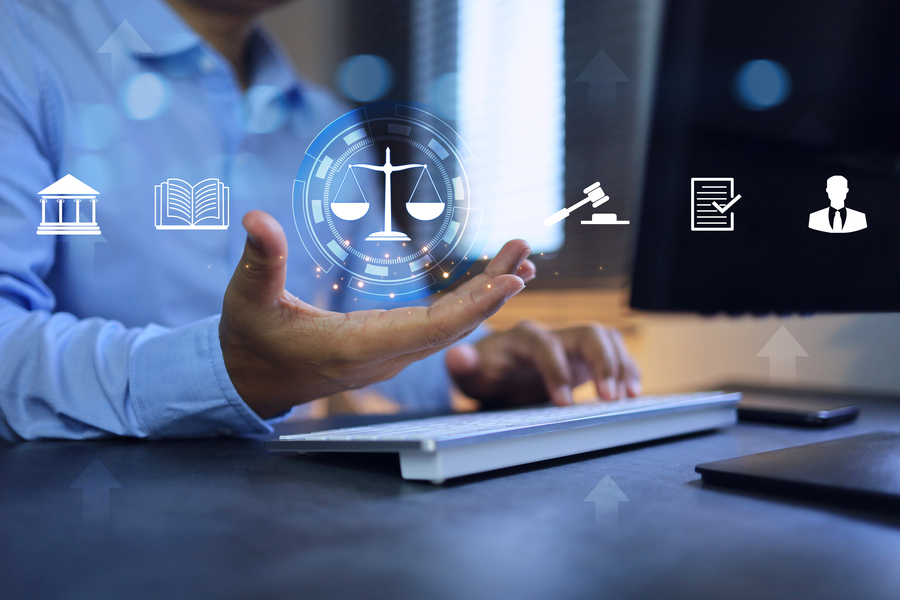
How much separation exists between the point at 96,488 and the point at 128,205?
28cm

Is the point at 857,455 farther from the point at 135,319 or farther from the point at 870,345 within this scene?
the point at 135,319

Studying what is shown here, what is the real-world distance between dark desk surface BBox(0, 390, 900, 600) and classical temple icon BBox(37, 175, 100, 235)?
0.23 m

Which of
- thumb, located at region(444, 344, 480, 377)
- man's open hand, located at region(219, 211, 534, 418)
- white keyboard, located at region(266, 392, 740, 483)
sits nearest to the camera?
white keyboard, located at region(266, 392, 740, 483)

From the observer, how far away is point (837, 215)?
55 cm

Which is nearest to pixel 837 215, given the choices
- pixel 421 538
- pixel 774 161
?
pixel 774 161

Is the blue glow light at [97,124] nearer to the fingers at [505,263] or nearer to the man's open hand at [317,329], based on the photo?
the man's open hand at [317,329]

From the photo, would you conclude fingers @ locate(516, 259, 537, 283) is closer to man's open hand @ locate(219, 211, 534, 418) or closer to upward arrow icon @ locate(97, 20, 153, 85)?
man's open hand @ locate(219, 211, 534, 418)

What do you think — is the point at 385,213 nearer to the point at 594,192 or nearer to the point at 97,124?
the point at 594,192

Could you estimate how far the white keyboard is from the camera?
294 millimetres

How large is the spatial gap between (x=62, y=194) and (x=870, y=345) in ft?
2.69

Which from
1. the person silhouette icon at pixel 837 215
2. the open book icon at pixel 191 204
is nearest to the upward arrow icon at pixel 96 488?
the open book icon at pixel 191 204

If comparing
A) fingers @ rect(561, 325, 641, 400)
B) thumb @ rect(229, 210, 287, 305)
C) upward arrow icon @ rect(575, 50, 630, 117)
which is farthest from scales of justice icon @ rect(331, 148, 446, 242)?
fingers @ rect(561, 325, 641, 400)

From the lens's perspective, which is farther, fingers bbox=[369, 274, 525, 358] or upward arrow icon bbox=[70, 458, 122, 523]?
fingers bbox=[369, 274, 525, 358]

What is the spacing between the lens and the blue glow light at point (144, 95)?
1.73ft
